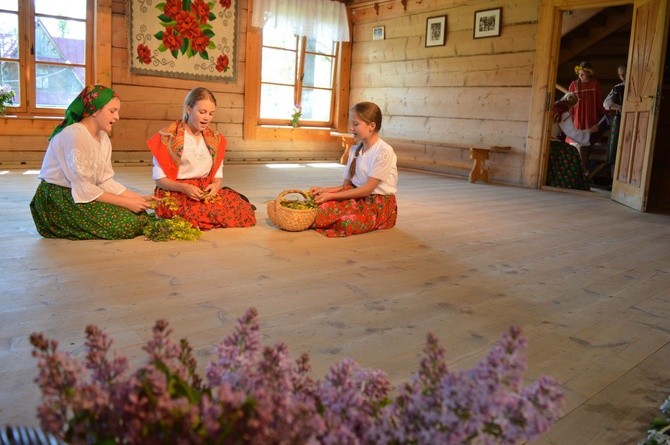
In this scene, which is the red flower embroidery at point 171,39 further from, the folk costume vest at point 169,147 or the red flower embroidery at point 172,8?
the folk costume vest at point 169,147

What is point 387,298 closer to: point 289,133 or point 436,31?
point 436,31

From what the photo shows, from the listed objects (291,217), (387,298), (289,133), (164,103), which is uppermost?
(164,103)

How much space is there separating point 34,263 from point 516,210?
355cm

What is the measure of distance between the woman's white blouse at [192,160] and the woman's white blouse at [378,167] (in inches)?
34.8

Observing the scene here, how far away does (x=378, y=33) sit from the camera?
820 centimetres

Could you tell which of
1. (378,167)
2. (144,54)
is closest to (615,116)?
(378,167)

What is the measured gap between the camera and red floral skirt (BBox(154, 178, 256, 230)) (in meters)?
3.35

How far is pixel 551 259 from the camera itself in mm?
3139

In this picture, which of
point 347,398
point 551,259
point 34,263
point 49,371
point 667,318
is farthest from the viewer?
point 551,259

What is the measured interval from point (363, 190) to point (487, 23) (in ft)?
13.4

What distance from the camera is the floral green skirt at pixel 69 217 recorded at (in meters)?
2.98

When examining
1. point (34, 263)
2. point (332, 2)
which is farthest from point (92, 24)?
point (34, 263)

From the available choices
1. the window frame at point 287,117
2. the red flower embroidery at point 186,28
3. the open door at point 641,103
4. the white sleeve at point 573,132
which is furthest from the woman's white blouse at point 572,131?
the red flower embroidery at point 186,28

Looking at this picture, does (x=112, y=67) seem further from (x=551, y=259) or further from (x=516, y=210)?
(x=551, y=259)
